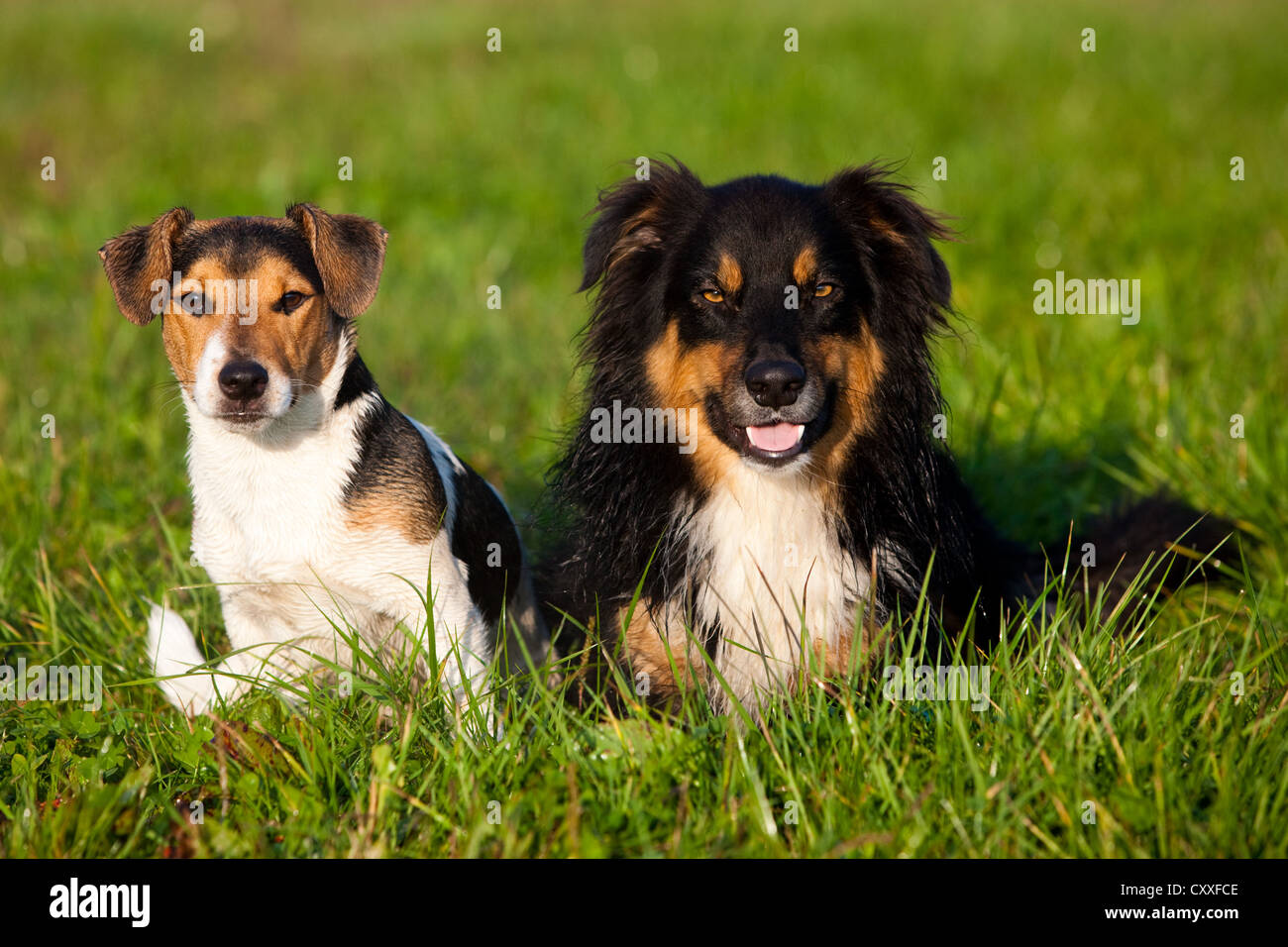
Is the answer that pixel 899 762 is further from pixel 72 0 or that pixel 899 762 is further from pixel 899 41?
pixel 72 0

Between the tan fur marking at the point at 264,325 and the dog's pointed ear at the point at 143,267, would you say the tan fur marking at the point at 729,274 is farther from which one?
the dog's pointed ear at the point at 143,267

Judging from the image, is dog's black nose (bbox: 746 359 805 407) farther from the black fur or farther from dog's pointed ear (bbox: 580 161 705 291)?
the black fur

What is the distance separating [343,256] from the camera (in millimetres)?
3412

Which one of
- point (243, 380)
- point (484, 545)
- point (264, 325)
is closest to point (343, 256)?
point (264, 325)

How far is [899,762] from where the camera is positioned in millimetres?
2998

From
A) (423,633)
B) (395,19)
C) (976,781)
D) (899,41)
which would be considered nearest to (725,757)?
(976,781)

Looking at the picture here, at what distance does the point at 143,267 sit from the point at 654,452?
1631 millimetres

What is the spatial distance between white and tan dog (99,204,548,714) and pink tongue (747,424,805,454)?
3.02 ft

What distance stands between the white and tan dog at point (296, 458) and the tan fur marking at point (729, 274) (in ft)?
3.39

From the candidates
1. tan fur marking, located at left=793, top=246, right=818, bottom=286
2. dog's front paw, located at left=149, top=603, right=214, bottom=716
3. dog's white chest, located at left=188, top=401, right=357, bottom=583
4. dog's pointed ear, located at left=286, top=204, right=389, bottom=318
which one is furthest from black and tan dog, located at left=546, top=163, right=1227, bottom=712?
dog's front paw, located at left=149, top=603, right=214, bottom=716

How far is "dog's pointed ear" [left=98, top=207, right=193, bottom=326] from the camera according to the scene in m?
3.35

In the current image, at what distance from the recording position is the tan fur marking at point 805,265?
3373 millimetres

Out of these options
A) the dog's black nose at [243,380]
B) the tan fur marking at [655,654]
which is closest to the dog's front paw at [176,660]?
the dog's black nose at [243,380]

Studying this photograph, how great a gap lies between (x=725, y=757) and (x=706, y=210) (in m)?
1.66
